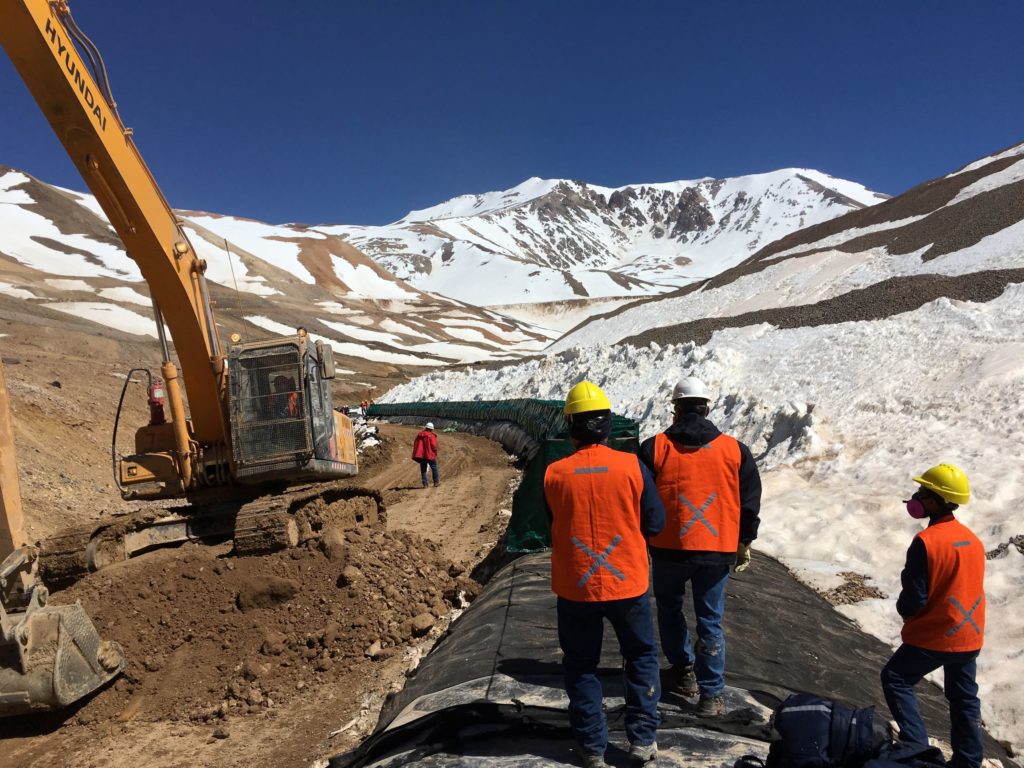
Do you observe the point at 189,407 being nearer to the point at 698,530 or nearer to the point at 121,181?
the point at 121,181

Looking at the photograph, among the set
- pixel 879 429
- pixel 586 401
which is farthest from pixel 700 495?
pixel 879 429

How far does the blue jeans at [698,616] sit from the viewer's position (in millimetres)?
3729

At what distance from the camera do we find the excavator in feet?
21.9

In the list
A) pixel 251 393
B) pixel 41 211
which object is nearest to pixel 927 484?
pixel 251 393

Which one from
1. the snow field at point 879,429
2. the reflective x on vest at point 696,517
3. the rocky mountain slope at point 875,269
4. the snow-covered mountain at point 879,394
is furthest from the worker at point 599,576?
the rocky mountain slope at point 875,269

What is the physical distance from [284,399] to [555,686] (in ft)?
17.2

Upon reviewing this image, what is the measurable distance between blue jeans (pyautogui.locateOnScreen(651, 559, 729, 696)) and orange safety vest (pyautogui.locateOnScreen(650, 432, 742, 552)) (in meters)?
0.15

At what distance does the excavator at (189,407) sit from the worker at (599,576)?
4903mm

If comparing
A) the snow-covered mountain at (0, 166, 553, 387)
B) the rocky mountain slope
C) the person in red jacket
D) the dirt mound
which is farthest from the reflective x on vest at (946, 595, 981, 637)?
the snow-covered mountain at (0, 166, 553, 387)

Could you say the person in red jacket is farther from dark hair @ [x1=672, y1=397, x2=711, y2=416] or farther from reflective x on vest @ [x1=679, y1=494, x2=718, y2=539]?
reflective x on vest @ [x1=679, y1=494, x2=718, y2=539]

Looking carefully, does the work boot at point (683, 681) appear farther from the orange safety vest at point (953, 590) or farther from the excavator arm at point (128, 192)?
the excavator arm at point (128, 192)

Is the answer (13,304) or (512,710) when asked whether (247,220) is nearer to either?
(13,304)

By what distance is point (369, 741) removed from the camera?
12.8ft

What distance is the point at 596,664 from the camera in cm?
329
